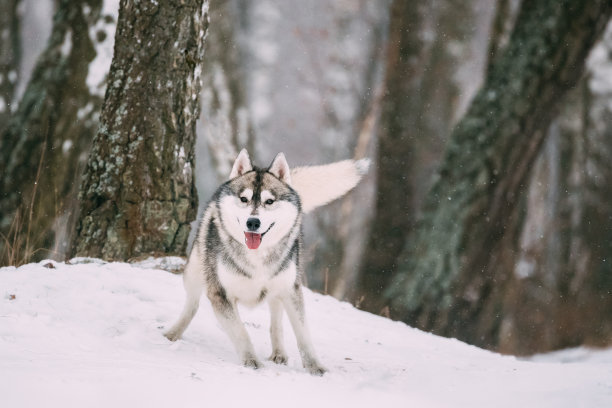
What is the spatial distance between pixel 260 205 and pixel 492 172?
4717 mm

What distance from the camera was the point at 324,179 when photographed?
14.3ft

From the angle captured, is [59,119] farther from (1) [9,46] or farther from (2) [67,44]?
(1) [9,46]

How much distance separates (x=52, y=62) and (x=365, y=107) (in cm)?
792

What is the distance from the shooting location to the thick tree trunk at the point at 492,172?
7598 mm

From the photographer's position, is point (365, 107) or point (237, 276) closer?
point (237, 276)

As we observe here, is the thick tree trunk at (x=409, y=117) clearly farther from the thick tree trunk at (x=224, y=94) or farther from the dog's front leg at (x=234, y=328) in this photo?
the dog's front leg at (x=234, y=328)

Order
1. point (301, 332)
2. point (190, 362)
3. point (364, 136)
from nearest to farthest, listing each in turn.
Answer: point (190, 362) < point (301, 332) < point (364, 136)

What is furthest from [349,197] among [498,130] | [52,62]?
[52,62]

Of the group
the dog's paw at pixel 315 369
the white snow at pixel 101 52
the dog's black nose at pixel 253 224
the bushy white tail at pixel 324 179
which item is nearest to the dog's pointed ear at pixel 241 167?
the bushy white tail at pixel 324 179

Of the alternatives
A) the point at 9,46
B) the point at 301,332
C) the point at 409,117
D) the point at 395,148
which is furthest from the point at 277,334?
the point at 9,46

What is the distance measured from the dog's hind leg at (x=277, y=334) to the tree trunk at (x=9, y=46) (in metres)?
8.13

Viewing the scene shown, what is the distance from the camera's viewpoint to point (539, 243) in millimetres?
13266

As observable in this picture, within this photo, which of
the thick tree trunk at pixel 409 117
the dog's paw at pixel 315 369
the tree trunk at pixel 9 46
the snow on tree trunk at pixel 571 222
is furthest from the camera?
Answer: the snow on tree trunk at pixel 571 222

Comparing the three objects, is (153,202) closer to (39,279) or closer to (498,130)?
(39,279)
